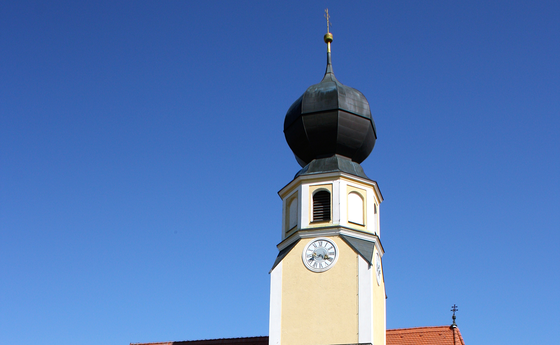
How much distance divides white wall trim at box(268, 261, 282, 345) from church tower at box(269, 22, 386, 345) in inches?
0.9

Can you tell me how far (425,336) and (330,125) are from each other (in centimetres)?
617

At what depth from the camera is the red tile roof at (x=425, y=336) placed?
23.2m

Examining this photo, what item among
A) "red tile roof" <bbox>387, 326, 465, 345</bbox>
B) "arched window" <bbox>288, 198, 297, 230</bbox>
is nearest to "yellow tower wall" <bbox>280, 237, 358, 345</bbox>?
"arched window" <bbox>288, 198, 297, 230</bbox>

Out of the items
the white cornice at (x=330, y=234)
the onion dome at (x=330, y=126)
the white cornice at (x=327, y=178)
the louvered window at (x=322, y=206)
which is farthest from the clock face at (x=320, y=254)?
the onion dome at (x=330, y=126)

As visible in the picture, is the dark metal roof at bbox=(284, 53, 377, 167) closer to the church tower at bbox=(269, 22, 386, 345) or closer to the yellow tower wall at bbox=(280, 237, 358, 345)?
the church tower at bbox=(269, 22, 386, 345)

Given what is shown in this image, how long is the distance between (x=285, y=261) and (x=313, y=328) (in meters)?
2.01

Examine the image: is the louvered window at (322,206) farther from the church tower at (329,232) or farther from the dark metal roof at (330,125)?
the dark metal roof at (330,125)

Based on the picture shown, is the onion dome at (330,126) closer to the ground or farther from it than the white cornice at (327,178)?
farther from it

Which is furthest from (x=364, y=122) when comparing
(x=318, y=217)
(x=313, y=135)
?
(x=318, y=217)

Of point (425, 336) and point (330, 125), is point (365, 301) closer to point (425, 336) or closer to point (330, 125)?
point (425, 336)

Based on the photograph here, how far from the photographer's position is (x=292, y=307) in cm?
2130

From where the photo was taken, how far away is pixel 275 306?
2147 cm

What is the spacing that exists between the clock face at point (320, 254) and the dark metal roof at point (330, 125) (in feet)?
8.95

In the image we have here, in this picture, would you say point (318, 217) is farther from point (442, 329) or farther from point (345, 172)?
point (442, 329)
